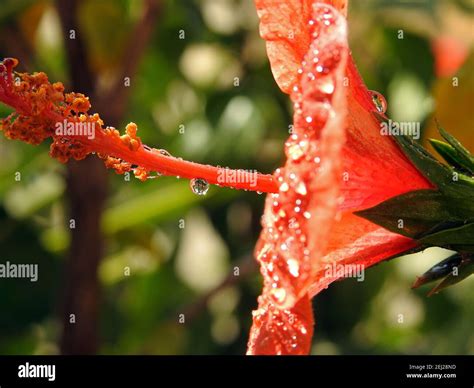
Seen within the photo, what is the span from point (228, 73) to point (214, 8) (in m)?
0.18

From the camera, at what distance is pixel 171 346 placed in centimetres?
214

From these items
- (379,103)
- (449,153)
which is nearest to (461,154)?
(449,153)

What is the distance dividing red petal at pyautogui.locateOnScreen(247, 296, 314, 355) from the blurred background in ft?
3.11

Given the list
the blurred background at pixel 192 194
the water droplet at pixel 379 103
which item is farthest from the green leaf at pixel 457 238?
the blurred background at pixel 192 194

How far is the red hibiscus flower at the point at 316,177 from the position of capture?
840mm

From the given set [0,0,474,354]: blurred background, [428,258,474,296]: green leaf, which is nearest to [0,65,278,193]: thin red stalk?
[428,258,474,296]: green leaf

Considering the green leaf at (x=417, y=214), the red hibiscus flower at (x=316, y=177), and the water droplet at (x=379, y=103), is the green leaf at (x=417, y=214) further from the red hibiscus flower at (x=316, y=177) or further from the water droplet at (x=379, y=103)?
the water droplet at (x=379, y=103)

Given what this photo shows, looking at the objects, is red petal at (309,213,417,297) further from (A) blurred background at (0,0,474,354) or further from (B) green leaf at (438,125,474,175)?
(A) blurred background at (0,0,474,354)

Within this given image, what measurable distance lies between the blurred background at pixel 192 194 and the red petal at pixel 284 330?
3.11ft

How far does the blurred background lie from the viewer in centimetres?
206
